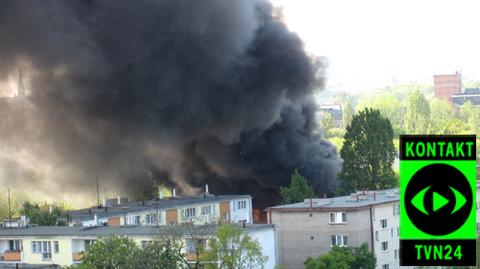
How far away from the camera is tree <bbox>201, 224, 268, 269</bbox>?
22.2 metres

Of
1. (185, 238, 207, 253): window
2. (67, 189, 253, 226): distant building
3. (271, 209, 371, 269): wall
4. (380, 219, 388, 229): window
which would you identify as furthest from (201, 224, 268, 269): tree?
(67, 189, 253, 226): distant building

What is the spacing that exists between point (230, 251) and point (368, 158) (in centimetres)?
2154

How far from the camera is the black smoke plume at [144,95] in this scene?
52844 mm

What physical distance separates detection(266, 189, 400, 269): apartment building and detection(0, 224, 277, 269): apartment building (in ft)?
6.69

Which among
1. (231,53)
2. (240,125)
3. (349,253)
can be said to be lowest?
(349,253)

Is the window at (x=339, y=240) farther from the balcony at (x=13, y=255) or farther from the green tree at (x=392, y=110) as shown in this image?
the green tree at (x=392, y=110)

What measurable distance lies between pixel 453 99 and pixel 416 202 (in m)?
139

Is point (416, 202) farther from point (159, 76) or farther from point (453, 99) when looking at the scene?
point (453, 99)

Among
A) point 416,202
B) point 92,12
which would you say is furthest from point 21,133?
point 416,202

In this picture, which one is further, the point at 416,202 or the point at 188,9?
the point at 188,9

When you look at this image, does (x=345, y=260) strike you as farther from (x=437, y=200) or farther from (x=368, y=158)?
(x=437, y=200)

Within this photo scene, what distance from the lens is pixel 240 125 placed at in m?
53.2

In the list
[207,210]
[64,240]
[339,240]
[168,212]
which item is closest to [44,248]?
[64,240]

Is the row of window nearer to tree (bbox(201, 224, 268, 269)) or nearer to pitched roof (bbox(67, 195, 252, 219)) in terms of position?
pitched roof (bbox(67, 195, 252, 219))
